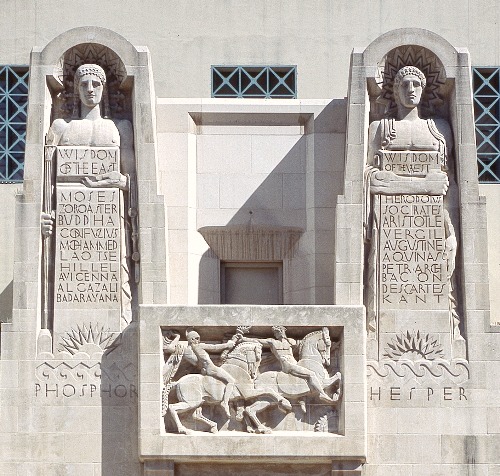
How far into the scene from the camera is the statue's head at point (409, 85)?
32.4m

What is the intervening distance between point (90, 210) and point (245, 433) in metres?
4.80

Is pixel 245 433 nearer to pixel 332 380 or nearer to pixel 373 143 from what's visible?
pixel 332 380

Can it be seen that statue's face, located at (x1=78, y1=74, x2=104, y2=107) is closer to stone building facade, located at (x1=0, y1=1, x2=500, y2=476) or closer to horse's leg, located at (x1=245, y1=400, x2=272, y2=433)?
stone building facade, located at (x1=0, y1=1, x2=500, y2=476)

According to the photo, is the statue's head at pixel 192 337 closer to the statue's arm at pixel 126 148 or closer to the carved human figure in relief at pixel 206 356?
the carved human figure in relief at pixel 206 356

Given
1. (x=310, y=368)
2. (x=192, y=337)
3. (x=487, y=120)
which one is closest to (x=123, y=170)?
(x=192, y=337)

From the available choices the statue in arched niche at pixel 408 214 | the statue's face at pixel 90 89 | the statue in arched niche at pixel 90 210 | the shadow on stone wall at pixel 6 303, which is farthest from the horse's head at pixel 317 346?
the shadow on stone wall at pixel 6 303

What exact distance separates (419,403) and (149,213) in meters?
5.77

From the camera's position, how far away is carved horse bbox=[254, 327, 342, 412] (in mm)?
31406

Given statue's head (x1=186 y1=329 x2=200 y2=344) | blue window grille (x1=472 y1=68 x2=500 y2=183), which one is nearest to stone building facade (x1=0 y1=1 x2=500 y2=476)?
statue's head (x1=186 y1=329 x2=200 y2=344)

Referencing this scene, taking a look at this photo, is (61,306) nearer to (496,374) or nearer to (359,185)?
(359,185)

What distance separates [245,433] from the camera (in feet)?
103

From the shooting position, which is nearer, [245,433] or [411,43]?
[245,433]

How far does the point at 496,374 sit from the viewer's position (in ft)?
105

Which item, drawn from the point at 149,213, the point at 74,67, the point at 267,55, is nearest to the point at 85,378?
the point at 149,213
